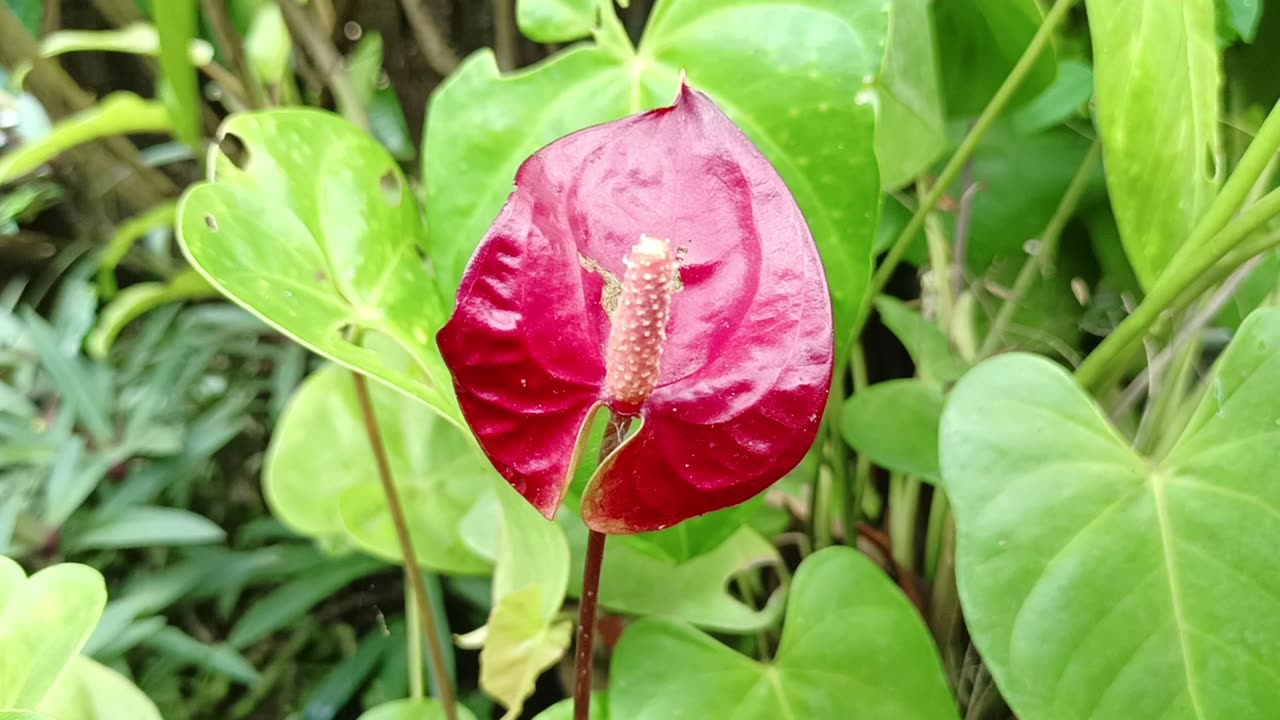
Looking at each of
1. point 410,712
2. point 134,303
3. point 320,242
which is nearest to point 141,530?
point 134,303

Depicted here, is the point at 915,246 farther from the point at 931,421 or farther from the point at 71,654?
the point at 71,654

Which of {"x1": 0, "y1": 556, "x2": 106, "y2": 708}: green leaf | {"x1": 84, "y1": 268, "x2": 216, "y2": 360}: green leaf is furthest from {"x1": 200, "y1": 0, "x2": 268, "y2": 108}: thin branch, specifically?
{"x1": 0, "y1": 556, "x2": 106, "y2": 708}: green leaf

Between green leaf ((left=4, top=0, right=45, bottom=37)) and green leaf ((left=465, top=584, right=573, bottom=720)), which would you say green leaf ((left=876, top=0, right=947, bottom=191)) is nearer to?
green leaf ((left=465, top=584, right=573, bottom=720))

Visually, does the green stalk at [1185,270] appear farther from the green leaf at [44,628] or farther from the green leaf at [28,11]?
the green leaf at [28,11]

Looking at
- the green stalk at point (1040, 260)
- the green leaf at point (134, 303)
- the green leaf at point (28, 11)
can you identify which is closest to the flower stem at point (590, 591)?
the green stalk at point (1040, 260)

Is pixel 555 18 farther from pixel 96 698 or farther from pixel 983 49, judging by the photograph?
pixel 96 698
